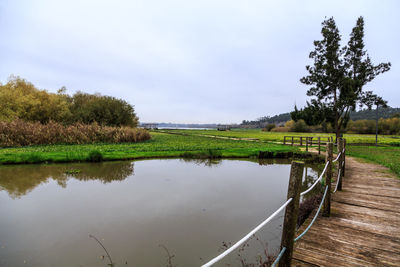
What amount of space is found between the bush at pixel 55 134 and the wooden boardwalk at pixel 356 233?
71.1ft

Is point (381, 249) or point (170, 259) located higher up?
point (381, 249)

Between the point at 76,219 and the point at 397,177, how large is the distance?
11.6m

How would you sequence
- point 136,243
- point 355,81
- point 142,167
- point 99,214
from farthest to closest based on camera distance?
point 355,81, point 142,167, point 99,214, point 136,243

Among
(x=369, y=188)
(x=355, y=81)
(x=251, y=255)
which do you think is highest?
(x=355, y=81)

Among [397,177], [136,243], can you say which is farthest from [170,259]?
[397,177]

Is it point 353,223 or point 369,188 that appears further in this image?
point 369,188

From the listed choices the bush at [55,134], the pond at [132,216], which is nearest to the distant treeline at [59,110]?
the bush at [55,134]

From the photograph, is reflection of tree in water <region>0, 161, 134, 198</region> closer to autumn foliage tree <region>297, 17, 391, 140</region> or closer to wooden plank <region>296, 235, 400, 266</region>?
wooden plank <region>296, 235, 400, 266</region>

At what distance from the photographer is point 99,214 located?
5.60 meters

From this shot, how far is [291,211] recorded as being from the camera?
8.05 ft

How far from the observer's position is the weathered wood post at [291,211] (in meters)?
2.36

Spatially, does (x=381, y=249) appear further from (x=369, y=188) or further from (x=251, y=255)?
(x=369, y=188)

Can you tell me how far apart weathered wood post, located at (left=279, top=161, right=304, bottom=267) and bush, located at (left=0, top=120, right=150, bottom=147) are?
22.5 metres

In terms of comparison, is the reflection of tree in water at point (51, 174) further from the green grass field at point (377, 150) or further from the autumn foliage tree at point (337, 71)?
the autumn foliage tree at point (337, 71)
